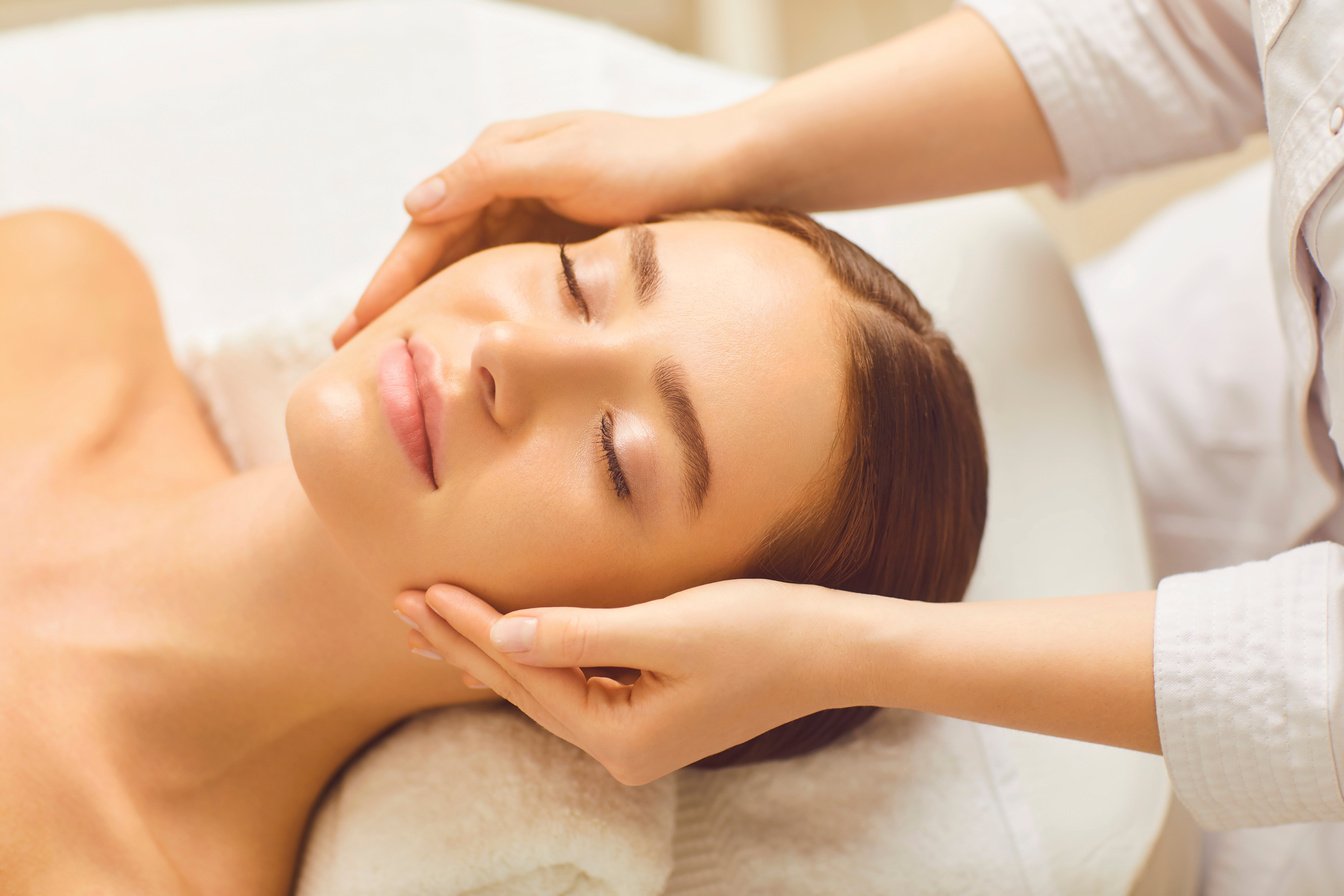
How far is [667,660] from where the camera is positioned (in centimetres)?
92

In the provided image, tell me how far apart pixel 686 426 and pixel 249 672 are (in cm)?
51

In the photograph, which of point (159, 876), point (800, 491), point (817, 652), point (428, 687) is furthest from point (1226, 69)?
point (159, 876)

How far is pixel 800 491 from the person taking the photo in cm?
101

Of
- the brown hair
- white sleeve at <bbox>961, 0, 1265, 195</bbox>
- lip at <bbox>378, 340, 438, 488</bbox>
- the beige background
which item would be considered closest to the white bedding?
the brown hair

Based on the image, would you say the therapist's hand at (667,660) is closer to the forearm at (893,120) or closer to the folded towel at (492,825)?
the folded towel at (492,825)

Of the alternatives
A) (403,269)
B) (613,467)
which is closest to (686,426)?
(613,467)

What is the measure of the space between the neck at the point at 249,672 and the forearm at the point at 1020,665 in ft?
1.45

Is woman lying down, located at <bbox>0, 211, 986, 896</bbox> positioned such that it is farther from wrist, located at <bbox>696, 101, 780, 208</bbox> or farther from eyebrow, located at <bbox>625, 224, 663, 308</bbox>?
wrist, located at <bbox>696, 101, 780, 208</bbox>

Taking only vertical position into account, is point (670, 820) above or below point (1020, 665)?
below

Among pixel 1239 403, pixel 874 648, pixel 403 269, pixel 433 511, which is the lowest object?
pixel 1239 403

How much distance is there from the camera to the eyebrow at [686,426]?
3.19ft

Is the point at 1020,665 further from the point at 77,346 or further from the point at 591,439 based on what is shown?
the point at 77,346

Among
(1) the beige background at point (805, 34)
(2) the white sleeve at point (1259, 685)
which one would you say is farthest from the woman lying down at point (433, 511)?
(1) the beige background at point (805, 34)

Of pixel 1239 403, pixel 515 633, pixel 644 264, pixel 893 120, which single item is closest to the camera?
pixel 515 633
